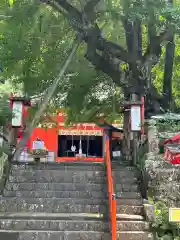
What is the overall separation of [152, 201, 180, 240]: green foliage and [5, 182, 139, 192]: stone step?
5.38ft

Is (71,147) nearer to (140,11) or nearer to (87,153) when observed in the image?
(87,153)

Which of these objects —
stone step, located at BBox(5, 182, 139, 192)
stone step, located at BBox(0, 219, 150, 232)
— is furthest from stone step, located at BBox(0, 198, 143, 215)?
stone step, located at BBox(0, 219, 150, 232)

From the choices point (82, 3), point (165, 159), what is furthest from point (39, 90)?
point (165, 159)

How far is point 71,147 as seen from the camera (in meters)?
25.0

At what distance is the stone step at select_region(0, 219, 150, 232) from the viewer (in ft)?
26.3

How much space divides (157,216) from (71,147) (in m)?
17.3

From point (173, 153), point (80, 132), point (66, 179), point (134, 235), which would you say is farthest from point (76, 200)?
point (80, 132)

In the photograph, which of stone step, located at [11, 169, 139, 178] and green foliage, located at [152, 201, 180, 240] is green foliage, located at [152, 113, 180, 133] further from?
green foliage, located at [152, 201, 180, 240]

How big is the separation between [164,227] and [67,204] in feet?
8.27

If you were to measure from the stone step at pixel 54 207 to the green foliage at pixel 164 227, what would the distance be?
839 mm

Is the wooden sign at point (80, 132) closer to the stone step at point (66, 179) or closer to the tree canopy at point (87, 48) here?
the tree canopy at point (87, 48)

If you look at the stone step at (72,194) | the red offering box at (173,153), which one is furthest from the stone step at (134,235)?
the red offering box at (173,153)

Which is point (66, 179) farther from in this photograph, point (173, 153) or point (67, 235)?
point (173, 153)

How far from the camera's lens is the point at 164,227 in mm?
7785
